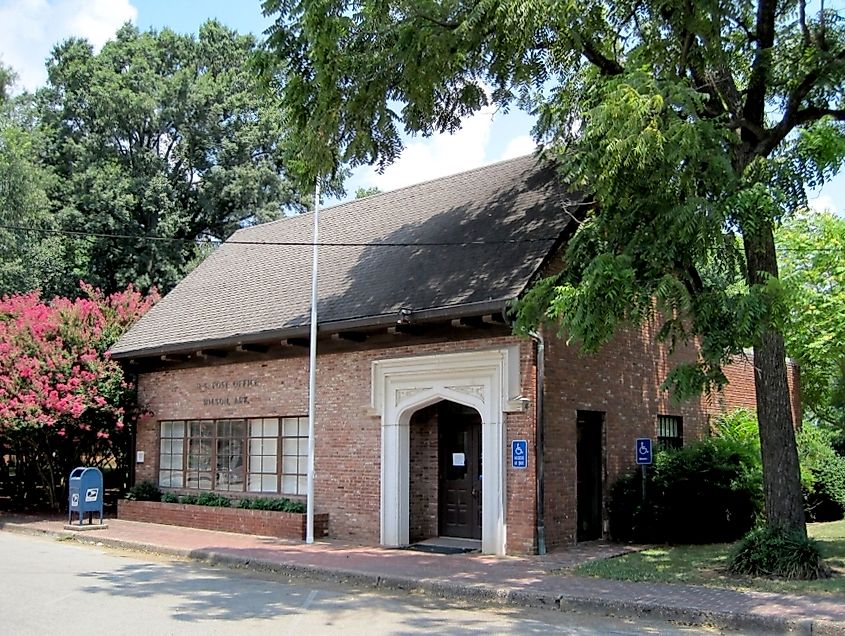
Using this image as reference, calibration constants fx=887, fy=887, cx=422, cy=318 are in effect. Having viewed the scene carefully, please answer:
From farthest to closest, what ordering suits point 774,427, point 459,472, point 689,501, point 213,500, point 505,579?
point 213,500 → point 459,472 → point 689,501 → point 774,427 → point 505,579

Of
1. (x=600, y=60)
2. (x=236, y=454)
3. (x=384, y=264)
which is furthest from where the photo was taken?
(x=236, y=454)

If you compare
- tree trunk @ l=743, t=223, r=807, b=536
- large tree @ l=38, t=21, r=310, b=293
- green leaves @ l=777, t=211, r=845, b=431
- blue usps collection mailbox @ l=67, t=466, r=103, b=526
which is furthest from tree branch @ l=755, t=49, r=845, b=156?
large tree @ l=38, t=21, r=310, b=293

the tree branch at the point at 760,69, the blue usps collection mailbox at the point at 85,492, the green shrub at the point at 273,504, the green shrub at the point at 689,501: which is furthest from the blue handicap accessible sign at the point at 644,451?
the blue usps collection mailbox at the point at 85,492

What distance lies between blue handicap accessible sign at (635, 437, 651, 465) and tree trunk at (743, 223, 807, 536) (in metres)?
3.77

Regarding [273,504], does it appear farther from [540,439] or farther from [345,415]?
[540,439]

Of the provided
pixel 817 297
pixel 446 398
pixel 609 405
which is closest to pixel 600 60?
pixel 446 398

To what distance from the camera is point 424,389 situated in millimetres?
16000

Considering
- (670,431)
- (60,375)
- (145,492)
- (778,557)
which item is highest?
(60,375)

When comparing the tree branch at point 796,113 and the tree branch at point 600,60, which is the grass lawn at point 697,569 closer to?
the tree branch at point 796,113

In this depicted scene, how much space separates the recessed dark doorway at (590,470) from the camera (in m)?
16.3

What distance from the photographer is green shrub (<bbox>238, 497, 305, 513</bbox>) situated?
17859 mm

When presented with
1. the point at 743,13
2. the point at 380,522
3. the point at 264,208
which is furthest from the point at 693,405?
the point at 264,208

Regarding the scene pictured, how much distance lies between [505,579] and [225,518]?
27.0 feet

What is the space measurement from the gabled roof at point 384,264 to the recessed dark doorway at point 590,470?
3.32 m
